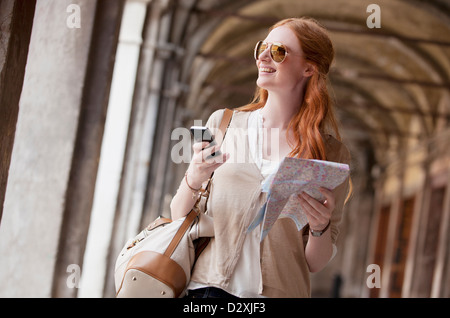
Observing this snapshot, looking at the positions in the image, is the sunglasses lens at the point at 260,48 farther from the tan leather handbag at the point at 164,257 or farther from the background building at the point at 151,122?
the background building at the point at 151,122

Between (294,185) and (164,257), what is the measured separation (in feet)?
1.75

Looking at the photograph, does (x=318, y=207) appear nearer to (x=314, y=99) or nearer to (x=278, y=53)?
(x=314, y=99)

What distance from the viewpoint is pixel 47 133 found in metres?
4.60

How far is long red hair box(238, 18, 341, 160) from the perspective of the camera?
8.64 ft

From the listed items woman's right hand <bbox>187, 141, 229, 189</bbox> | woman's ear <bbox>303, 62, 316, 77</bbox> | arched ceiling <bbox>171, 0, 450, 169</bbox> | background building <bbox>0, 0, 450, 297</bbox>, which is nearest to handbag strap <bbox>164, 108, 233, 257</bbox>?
woman's right hand <bbox>187, 141, 229, 189</bbox>

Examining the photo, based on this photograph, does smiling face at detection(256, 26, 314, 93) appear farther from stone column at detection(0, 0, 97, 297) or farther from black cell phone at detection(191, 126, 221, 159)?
stone column at detection(0, 0, 97, 297)

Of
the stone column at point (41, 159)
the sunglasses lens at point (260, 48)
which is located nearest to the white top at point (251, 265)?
the sunglasses lens at point (260, 48)

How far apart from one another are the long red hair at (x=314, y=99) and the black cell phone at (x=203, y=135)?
0.35m

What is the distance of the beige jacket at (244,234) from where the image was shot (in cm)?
250

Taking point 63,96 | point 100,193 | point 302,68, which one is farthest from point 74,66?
point 100,193

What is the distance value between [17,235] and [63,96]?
96cm

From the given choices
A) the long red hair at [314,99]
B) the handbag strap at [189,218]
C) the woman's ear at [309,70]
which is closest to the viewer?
the handbag strap at [189,218]
